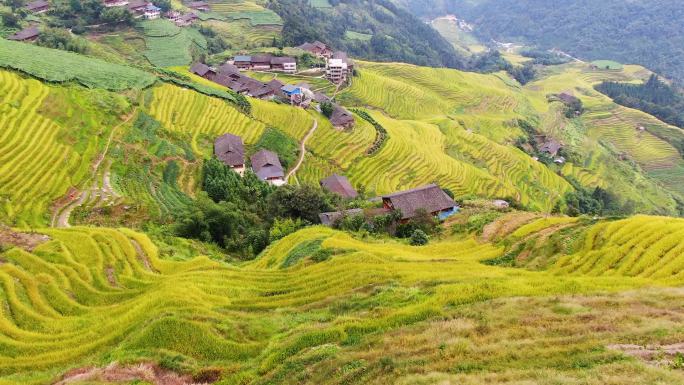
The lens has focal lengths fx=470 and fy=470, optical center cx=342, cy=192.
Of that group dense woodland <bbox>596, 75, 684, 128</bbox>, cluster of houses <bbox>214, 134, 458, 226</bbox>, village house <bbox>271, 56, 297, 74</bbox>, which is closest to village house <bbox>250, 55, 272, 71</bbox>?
village house <bbox>271, 56, 297, 74</bbox>

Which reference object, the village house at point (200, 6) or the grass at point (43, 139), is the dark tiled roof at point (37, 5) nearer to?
the village house at point (200, 6)

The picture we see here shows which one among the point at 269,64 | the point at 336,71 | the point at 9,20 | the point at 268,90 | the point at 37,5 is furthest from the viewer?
the point at 37,5

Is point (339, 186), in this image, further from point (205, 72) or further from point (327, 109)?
point (205, 72)

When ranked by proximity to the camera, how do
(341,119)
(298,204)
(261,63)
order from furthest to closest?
(261,63), (341,119), (298,204)

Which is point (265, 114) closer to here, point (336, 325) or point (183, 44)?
point (183, 44)

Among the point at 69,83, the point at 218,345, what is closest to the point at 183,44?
the point at 69,83

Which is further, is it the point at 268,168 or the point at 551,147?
the point at 551,147

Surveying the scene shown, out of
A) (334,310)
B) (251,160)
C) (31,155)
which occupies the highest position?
(334,310)

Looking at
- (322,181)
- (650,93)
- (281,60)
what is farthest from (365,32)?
(322,181)
